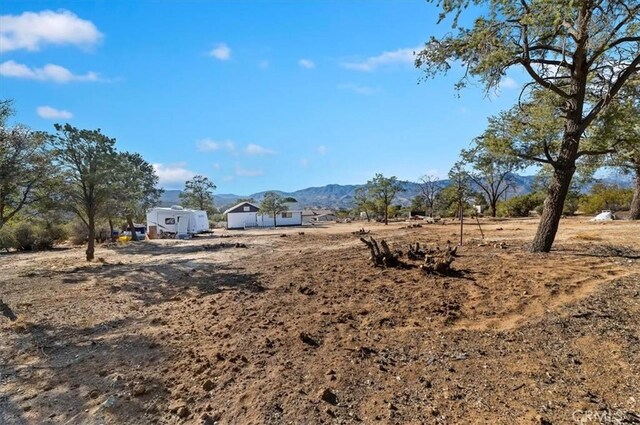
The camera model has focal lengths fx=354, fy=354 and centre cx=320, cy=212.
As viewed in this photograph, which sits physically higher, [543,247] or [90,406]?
[543,247]

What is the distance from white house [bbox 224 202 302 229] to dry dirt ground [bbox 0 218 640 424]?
41003mm

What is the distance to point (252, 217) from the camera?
48.6m

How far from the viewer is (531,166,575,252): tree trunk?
7.32 meters

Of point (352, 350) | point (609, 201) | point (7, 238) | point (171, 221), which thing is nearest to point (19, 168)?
point (352, 350)

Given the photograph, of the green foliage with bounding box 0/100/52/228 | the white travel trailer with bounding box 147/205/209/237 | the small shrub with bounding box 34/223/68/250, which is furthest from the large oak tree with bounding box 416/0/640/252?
the white travel trailer with bounding box 147/205/209/237

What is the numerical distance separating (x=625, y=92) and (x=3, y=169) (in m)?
13.7

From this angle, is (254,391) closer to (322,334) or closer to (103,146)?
(322,334)

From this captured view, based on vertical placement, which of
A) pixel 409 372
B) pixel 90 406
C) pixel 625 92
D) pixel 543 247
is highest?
pixel 625 92

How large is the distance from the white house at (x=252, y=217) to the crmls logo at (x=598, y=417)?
148 feet

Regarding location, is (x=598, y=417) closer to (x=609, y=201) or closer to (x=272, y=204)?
(x=609, y=201)

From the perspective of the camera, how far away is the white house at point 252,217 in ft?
156

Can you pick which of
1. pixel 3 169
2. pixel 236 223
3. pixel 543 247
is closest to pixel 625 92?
pixel 543 247

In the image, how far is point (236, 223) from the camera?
156ft

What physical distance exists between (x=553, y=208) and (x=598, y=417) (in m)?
5.94
